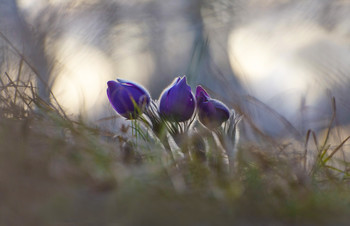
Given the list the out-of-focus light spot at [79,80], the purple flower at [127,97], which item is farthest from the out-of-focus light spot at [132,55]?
the purple flower at [127,97]

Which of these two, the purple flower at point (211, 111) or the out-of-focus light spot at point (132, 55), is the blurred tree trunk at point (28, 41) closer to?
the purple flower at point (211, 111)

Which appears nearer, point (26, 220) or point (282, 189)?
point (26, 220)

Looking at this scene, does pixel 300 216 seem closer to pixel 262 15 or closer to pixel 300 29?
pixel 300 29

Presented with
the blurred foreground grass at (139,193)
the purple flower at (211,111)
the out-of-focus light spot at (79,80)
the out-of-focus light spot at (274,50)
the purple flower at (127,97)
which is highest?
the out-of-focus light spot at (274,50)

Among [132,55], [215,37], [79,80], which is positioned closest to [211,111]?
[79,80]

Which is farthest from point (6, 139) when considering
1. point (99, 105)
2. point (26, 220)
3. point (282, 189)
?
point (99, 105)

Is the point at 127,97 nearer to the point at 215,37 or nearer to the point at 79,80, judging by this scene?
the point at 79,80

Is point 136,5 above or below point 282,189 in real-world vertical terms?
above
